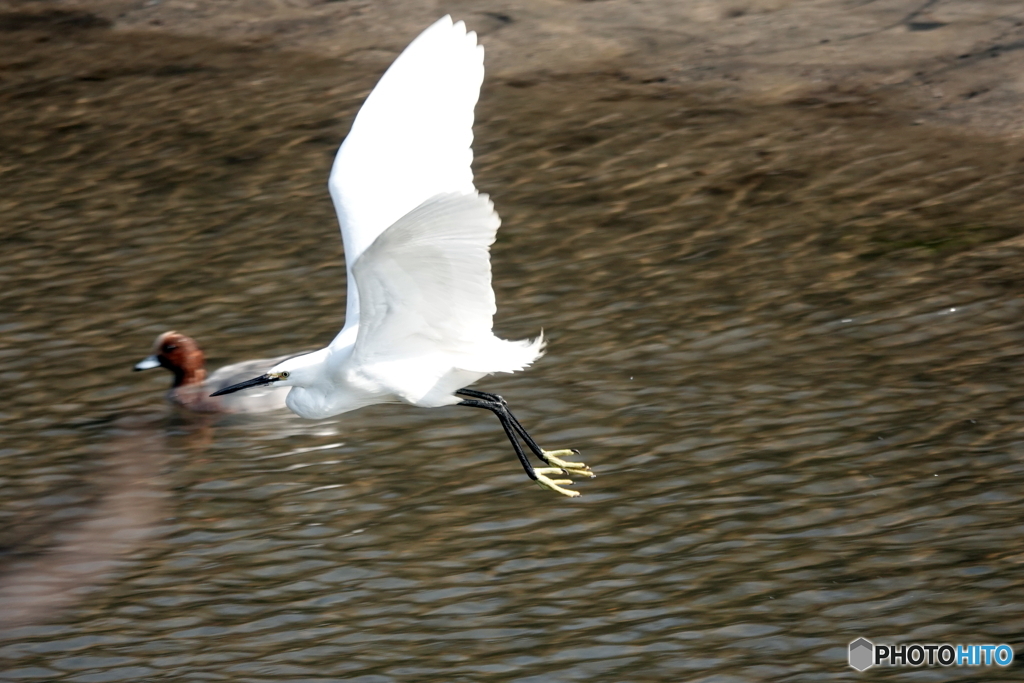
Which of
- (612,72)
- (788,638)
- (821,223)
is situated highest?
(612,72)

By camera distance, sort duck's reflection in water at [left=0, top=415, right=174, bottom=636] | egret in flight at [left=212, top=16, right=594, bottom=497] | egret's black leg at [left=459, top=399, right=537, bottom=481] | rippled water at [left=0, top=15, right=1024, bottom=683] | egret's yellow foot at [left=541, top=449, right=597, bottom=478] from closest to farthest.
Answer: egret in flight at [left=212, top=16, right=594, bottom=497]
rippled water at [left=0, top=15, right=1024, bottom=683]
egret's black leg at [left=459, top=399, right=537, bottom=481]
duck's reflection in water at [left=0, top=415, right=174, bottom=636]
egret's yellow foot at [left=541, top=449, right=597, bottom=478]

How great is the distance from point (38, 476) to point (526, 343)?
2885 mm

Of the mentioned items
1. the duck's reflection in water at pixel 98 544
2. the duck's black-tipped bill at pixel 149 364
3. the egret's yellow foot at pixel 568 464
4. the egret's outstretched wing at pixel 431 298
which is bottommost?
the duck's reflection in water at pixel 98 544

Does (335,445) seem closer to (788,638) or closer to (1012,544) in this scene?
(788,638)

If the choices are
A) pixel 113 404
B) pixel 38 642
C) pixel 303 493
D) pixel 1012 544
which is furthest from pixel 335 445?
pixel 1012 544

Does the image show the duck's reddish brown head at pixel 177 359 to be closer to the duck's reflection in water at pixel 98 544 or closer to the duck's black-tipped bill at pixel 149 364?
the duck's black-tipped bill at pixel 149 364

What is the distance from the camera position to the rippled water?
20.2 ft

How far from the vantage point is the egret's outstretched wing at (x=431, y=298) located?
5176 millimetres

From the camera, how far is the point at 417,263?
546 centimetres

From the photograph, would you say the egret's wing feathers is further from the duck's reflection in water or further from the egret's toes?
the duck's reflection in water

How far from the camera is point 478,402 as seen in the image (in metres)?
6.61

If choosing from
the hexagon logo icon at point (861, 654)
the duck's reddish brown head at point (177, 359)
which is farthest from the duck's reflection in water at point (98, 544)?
the hexagon logo icon at point (861, 654)

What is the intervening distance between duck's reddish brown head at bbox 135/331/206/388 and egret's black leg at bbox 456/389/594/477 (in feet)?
7.49

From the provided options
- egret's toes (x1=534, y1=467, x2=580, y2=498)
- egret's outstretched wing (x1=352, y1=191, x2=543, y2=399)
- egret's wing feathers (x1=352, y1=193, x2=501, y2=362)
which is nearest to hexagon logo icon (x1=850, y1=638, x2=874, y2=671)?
egret's toes (x1=534, y1=467, x2=580, y2=498)
